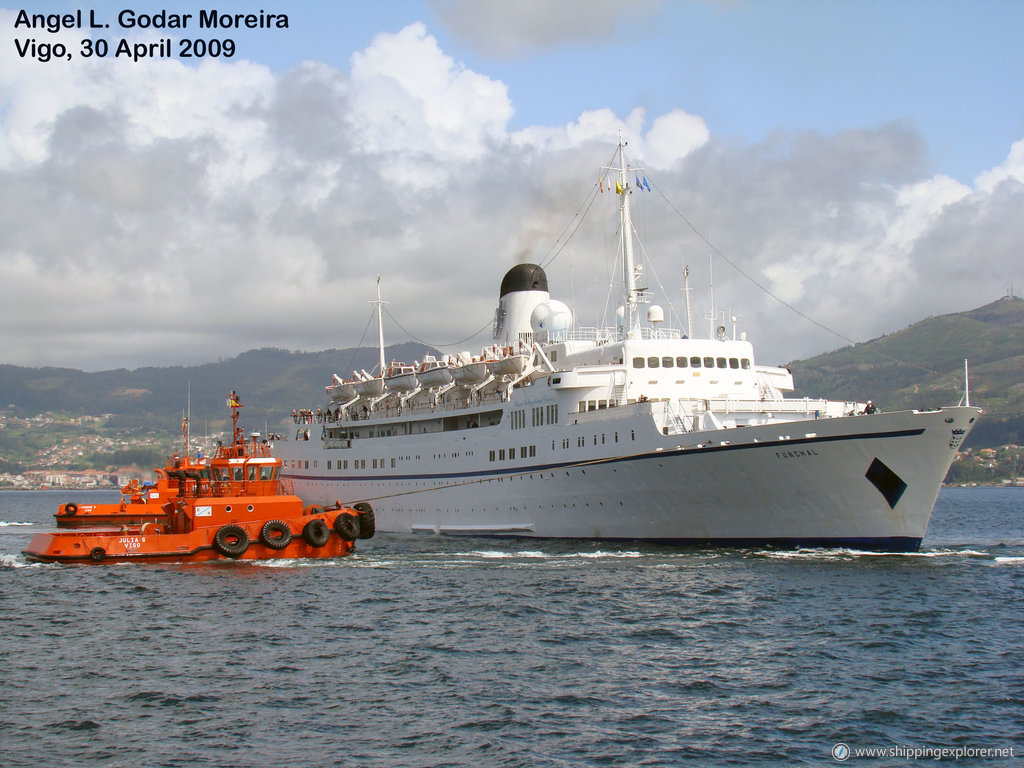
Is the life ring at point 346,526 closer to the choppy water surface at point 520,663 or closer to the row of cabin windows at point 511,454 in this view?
the choppy water surface at point 520,663

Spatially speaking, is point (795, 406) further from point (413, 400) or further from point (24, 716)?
point (24, 716)

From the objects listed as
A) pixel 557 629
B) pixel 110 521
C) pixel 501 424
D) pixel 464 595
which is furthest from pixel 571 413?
pixel 110 521

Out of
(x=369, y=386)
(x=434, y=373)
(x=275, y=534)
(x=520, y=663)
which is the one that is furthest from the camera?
(x=369, y=386)

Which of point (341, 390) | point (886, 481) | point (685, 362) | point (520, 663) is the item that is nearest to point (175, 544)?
point (520, 663)

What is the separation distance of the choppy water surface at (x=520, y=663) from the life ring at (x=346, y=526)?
13.2 ft

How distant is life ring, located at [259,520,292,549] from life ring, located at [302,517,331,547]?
58 cm

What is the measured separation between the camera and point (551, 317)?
47.9m

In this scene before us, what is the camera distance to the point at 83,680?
61.4 feet

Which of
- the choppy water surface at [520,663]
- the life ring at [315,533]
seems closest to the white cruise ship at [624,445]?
the choppy water surface at [520,663]

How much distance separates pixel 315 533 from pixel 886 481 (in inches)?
772

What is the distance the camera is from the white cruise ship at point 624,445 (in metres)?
30.7

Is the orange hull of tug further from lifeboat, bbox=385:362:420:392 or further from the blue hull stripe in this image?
lifeboat, bbox=385:362:420:392

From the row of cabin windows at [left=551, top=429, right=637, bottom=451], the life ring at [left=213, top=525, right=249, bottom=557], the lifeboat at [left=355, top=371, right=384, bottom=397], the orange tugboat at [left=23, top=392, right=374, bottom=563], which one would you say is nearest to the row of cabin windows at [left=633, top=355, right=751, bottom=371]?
the row of cabin windows at [left=551, top=429, right=637, bottom=451]

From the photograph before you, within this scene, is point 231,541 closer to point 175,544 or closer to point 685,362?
point 175,544
